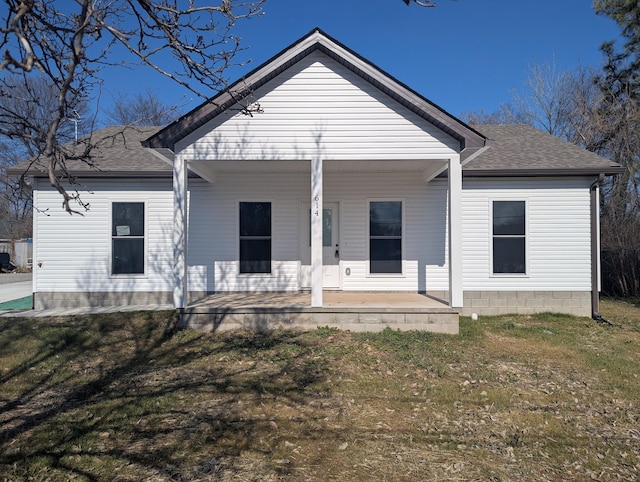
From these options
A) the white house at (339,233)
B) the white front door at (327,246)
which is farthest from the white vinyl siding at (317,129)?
the white front door at (327,246)

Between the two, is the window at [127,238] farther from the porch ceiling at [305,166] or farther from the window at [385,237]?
the window at [385,237]

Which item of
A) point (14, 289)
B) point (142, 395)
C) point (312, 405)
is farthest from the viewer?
point (14, 289)

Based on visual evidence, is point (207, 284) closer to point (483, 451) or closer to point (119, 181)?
point (119, 181)

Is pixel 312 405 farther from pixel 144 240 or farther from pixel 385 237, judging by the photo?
pixel 144 240

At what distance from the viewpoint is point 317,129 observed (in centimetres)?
762

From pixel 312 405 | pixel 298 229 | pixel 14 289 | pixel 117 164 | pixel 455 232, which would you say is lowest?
pixel 312 405

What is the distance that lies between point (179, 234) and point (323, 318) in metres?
3.09

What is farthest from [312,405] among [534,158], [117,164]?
[534,158]

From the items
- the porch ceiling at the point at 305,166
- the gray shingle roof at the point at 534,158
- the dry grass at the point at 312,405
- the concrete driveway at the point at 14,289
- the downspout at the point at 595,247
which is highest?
the gray shingle roof at the point at 534,158

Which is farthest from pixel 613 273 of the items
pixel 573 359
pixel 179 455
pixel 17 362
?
pixel 17 362

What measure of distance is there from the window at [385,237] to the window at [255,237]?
251cm

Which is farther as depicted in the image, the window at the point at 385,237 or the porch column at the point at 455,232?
the window at the point at 385,237

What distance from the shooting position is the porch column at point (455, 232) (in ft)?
24.9

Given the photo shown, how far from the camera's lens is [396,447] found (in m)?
3.73
